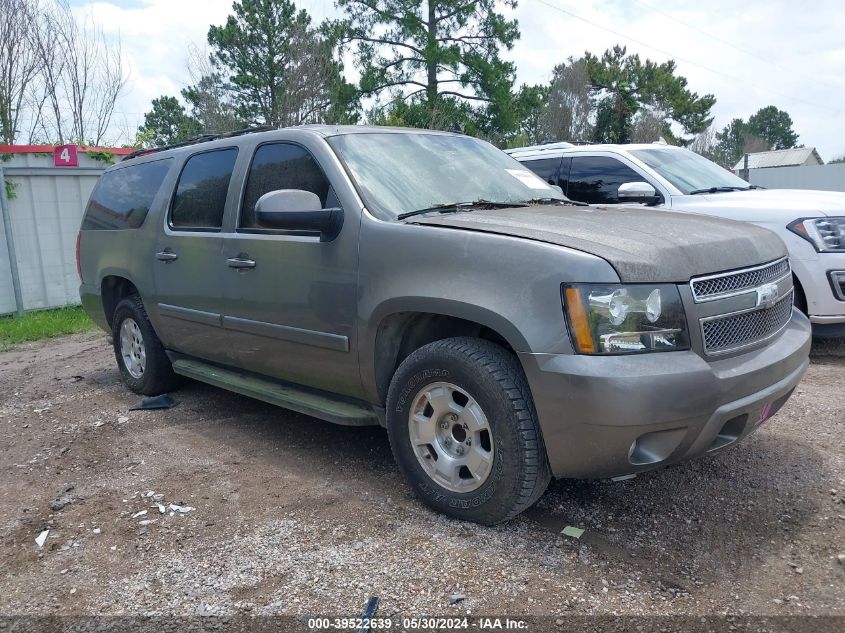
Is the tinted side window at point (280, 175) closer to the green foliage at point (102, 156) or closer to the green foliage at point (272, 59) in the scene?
the green foliage at point (102, 156)

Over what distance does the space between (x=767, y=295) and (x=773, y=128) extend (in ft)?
301

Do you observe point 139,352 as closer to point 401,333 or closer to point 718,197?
point 401,333

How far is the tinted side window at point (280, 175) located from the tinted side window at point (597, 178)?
3.89 metres

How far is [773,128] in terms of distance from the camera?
83250mm

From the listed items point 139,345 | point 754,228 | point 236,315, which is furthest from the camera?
point 139,345

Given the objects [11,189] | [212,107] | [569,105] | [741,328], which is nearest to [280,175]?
[741,328]

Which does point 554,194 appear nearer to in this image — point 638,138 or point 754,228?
point 754,228

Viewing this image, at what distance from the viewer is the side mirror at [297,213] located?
3.54 meters

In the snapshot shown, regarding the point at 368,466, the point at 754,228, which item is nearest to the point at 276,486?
the point at 368,466

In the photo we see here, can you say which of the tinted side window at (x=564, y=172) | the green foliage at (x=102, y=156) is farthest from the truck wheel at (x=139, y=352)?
the green foliage at (x=102, y=156)

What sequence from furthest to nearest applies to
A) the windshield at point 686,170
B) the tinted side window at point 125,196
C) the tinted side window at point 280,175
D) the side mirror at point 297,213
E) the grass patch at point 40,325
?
the grass patch at point 40,325
the windshield at point 686,170
the tinted side window at point 125,196
the tinted side window at point 280,175
the side mirror at point 297,213

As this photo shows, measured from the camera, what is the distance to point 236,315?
169 inches

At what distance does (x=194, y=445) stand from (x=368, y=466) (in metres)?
1.21

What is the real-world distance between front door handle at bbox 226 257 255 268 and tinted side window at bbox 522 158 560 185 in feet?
13.6
